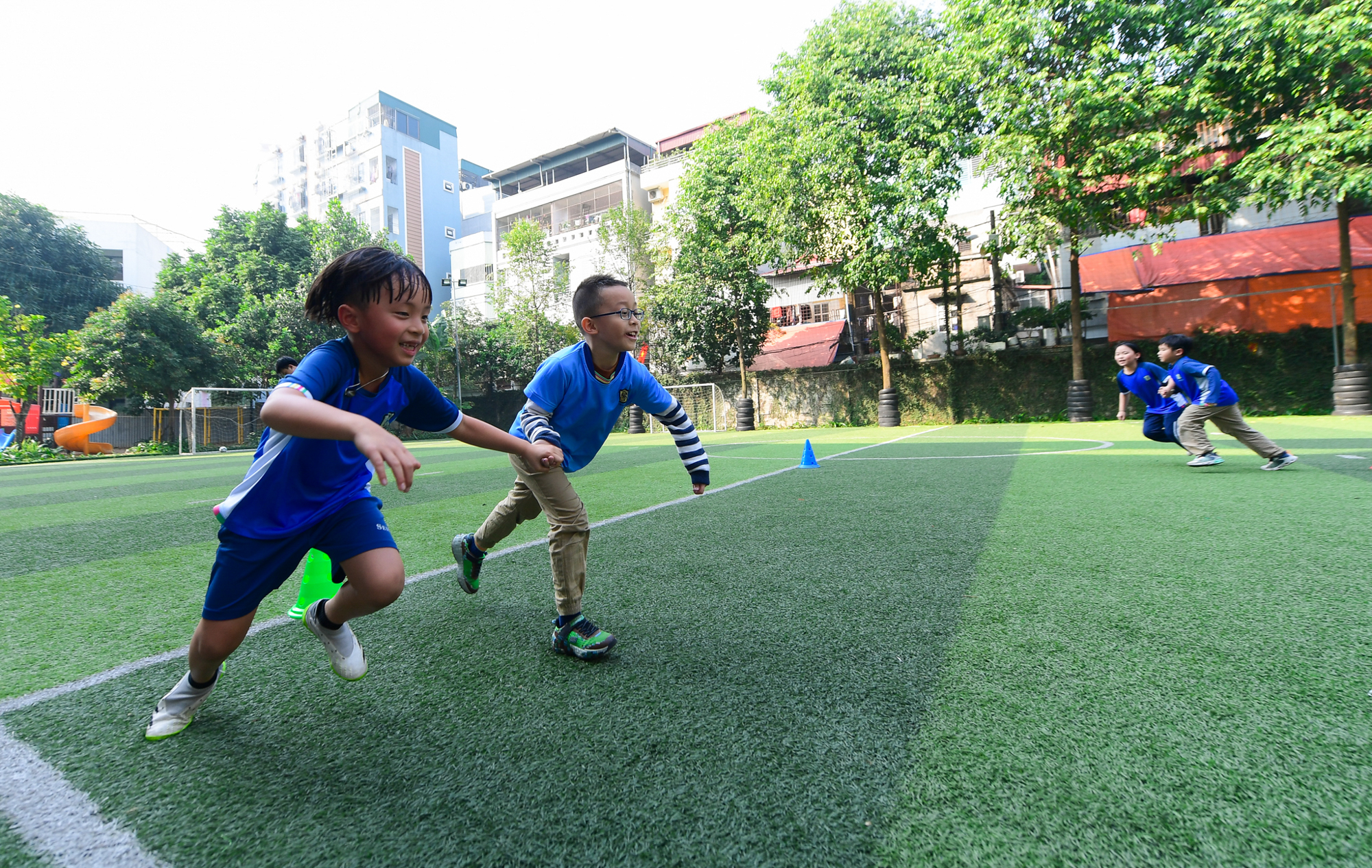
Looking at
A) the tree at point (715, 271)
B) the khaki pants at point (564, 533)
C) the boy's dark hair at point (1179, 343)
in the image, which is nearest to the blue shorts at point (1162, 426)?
the boy's dark hair at point (1179, 343)

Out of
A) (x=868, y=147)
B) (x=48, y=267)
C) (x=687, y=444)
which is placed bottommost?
(x=687, y=444)

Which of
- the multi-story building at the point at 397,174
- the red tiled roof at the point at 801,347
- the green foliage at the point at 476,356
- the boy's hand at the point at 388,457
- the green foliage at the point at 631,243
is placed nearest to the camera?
the boy's hand at the point at 388,457

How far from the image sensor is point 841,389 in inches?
962

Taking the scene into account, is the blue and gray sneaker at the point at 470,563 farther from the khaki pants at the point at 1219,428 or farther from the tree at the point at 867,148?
the tree at the point at 867,148

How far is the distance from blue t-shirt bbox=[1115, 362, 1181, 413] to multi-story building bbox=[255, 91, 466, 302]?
162ft

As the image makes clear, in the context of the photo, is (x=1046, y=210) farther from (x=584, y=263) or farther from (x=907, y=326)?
(x=584, y=263)

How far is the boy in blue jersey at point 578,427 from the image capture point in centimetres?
254

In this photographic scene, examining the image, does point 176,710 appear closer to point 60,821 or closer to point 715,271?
point 60,821

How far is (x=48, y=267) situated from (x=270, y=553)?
49.4 m

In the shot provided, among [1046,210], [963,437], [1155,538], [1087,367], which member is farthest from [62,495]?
[1087,367]

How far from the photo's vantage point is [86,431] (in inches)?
858

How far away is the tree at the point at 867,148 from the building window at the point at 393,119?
4139 cm

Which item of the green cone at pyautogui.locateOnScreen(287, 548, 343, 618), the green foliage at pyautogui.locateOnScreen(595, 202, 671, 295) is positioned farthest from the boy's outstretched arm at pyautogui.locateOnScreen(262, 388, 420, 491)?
the green foliage at pyautogui.locateOnScreen(595, 202, 671, 295)

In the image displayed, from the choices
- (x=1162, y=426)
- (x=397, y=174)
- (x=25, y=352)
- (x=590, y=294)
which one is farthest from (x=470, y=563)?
(x=397, y=174)
